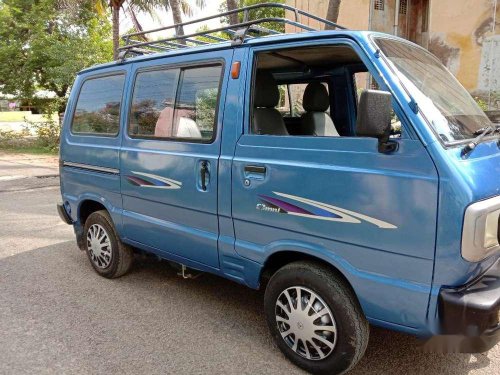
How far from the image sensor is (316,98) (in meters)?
4.05

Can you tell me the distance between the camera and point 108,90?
4.43 meters

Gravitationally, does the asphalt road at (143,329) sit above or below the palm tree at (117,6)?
below

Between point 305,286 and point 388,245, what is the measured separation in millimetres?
659

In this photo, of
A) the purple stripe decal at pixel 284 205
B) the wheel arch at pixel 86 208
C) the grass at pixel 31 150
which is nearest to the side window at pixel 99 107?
the wheel arch at pixel 86 208

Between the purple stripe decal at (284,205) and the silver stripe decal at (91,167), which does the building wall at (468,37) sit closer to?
the silver stripe decal at (91,167)

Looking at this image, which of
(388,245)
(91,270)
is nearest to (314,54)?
(388,245)

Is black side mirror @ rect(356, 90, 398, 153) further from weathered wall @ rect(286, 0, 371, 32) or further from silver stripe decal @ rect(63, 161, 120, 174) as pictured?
weathered wall @ rect(286, 0, 371, 32)

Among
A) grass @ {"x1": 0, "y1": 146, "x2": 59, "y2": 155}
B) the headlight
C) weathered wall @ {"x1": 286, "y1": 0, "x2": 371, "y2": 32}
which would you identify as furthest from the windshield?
grass @ {"x1": 0, "y1": 146, "x2": 59, "y2": 155}

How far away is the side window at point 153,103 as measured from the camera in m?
3.71

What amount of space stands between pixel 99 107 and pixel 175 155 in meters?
1.44

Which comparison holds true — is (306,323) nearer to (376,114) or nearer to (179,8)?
(376,114)

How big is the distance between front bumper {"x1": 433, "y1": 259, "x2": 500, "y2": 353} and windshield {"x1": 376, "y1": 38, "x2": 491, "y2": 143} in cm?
81

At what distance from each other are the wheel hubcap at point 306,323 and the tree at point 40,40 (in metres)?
15.7

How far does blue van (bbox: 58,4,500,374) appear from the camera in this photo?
7.68ft
